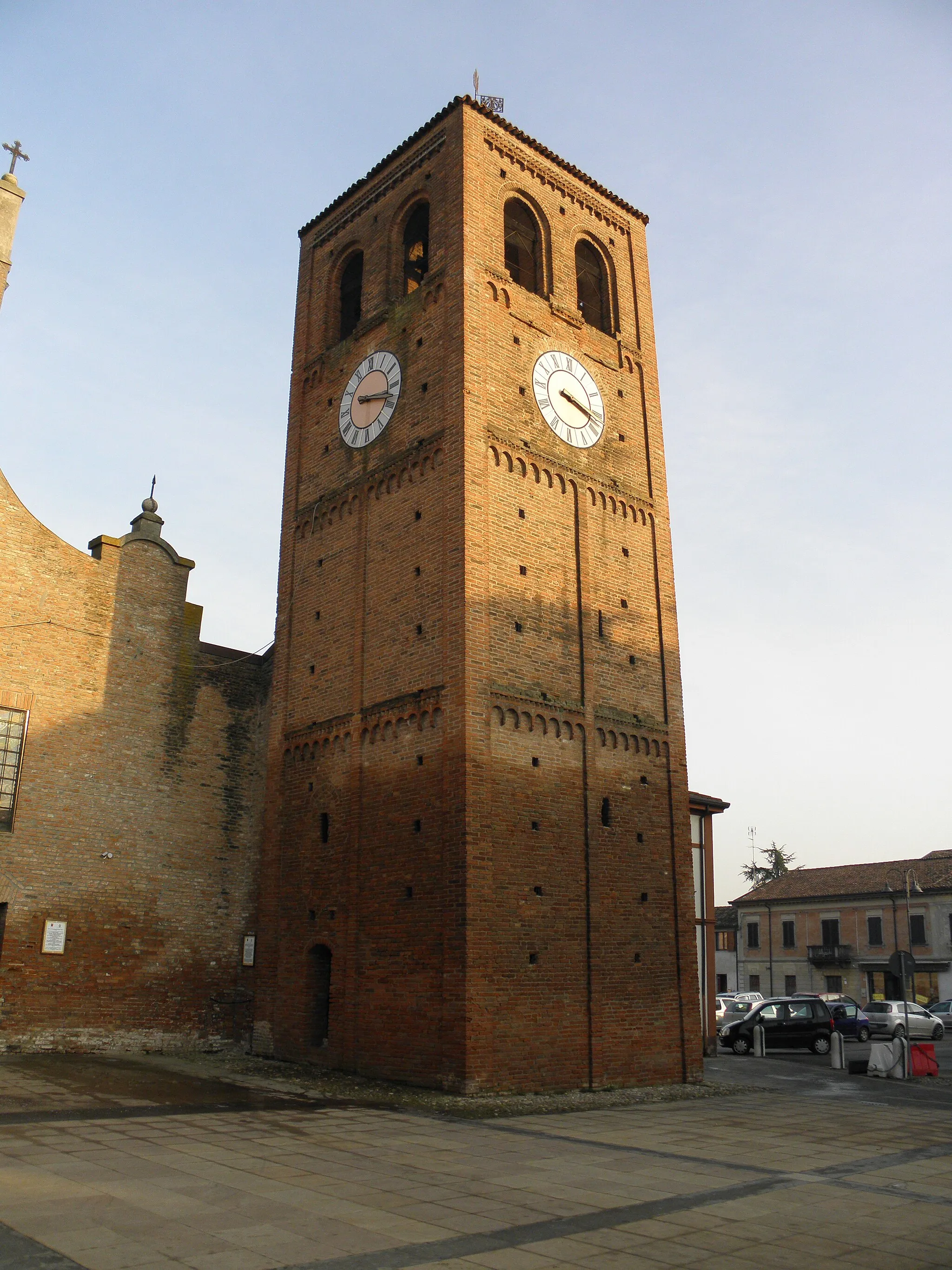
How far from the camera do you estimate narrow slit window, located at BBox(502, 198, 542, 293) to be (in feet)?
64.8

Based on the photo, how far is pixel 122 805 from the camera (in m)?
17.1

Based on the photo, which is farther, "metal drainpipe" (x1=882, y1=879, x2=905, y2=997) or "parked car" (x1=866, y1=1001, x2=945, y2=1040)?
"metal drainpipe" (x1=882, y1=879, x2=905, y2=997)

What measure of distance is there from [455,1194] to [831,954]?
45791mm

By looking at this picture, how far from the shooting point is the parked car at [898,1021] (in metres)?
33.4

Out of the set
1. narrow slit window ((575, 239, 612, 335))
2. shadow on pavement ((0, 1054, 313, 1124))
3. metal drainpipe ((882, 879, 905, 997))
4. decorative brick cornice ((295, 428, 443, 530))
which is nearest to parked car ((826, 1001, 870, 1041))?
metal drainpipe ((882, 879, 905, 997))

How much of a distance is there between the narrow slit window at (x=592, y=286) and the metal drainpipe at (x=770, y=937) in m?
39.4

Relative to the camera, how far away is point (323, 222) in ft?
72.7

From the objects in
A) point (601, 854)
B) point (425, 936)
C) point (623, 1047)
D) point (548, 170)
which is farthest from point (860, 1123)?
point (548, 170)

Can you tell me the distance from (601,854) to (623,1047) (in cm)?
296

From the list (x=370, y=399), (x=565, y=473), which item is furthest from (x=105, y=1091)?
(x=370, y=399)

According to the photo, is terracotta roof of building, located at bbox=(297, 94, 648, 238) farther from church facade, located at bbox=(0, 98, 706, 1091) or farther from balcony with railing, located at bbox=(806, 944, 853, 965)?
balcony with railing, located at bbox=(806, 944, 853, 965)

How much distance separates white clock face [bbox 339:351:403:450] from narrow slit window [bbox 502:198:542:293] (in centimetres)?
324

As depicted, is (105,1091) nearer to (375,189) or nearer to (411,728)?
(411,728)

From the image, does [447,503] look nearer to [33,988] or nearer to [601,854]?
[601,854]
